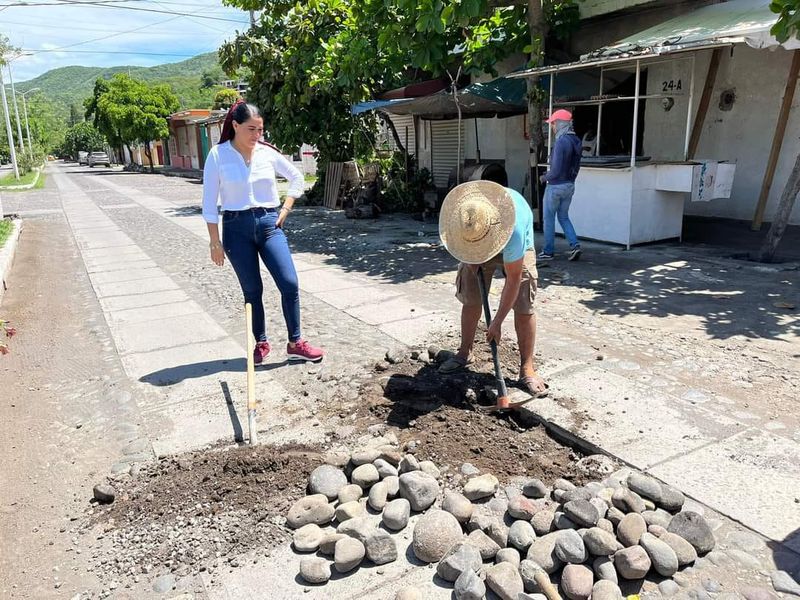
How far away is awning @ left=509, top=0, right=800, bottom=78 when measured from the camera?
6953 mm

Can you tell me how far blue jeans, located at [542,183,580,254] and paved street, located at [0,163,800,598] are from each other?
46 cm

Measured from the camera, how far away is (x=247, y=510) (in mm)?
2896

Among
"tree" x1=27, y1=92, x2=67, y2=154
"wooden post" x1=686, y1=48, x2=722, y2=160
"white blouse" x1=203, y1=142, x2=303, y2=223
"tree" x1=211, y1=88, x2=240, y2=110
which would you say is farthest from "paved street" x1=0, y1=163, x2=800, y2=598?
"tree" x1=27, y1=92, x2=67, y2=154

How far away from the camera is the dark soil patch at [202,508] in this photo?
104 inches

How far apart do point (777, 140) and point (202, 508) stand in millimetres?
9229

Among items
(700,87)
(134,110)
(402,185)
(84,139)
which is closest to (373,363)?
(700,87)

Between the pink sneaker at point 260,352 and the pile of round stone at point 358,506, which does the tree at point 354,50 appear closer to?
the pink sneaker at point 260,352

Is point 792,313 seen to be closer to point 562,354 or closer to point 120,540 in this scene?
point 562,354

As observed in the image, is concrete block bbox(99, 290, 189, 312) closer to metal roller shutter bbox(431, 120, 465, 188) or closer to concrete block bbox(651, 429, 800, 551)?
concrete block bbox(651, 429, 800, 551)

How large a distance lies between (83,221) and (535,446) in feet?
48.2

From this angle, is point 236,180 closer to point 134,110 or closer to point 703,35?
point 703,35

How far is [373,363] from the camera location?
4715 millimetres

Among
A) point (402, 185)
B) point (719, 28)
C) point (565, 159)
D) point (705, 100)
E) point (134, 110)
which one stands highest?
point (134, 110)

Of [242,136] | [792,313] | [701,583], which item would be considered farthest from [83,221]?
[701,583]
